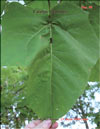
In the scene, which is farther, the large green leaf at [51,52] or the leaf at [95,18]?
the leaf at [95,18]

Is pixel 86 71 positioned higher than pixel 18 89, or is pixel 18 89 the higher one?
pixel 86 71

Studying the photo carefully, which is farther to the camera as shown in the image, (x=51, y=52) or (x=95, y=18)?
(x=95, y=18)

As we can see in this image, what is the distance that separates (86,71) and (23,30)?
0.34 ft

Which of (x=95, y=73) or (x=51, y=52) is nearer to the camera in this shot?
(x=51, y=52)

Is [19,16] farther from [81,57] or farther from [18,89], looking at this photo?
[18,89]

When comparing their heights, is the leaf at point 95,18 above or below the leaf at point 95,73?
above

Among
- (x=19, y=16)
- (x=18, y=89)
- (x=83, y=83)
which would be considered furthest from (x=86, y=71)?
(x=18, y=89)

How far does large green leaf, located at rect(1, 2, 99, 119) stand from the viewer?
26 centimetres

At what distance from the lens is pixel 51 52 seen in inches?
11.4

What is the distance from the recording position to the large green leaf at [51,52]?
0.26 m

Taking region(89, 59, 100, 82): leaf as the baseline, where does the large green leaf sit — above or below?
above

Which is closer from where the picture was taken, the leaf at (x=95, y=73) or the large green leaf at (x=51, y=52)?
the large green leaf at (x=51, y=52)

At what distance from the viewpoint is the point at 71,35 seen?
12.4 inches

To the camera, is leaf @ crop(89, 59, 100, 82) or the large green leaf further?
leaf @ crop(89, 59, 100, 82)
